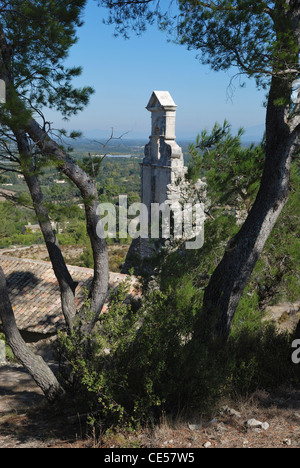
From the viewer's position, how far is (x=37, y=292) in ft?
34.8

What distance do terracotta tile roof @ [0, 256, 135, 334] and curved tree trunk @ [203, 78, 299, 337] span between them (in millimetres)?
5457

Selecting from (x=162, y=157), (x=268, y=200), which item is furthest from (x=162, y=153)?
(x=268, y=200)

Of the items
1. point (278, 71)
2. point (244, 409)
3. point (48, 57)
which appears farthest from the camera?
point (48, 57)

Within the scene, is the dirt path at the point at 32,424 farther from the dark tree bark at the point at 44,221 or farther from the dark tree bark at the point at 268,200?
the dark tree bark at the point at 268,200

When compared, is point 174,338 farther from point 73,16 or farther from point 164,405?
point 73,16

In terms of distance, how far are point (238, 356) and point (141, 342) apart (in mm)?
1344

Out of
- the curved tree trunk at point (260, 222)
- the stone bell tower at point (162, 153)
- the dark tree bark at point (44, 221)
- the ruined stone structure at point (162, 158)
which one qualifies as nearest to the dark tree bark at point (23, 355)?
the dark tree bark at point (44, 221)

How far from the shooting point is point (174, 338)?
3348mm

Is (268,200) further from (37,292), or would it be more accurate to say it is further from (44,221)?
(37,292)

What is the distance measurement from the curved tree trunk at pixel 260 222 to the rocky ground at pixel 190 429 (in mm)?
Result: 862

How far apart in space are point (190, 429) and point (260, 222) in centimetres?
212

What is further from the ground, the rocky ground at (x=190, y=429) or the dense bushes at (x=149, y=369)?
the dense bushes at (x=149, y=369)

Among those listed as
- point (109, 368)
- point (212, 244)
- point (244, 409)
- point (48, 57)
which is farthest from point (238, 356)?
point (48, 57)

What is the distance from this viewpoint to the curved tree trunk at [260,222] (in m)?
4.11
